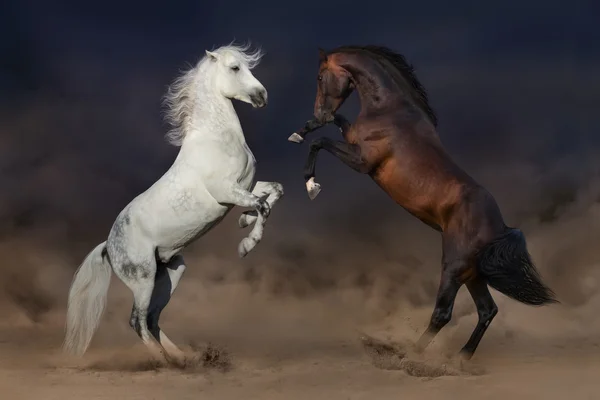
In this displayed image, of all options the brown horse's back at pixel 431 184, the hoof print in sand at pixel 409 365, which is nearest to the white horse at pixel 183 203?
the brown horse's back at pixel 431 184

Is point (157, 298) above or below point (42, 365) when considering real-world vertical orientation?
above

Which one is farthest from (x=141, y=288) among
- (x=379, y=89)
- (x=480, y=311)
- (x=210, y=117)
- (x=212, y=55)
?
(x=480, y=311)

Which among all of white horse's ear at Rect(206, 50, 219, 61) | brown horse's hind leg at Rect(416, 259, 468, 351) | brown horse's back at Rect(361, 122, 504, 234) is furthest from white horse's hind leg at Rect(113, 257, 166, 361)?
brown horse's hind leg at Rect(416, 259, 468, 351)

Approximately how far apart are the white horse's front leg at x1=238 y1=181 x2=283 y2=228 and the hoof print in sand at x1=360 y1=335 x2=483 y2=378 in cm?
160

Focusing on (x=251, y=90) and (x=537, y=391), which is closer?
(x=537, y=391)

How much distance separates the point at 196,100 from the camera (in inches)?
282

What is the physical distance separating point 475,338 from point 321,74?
266 centimetres

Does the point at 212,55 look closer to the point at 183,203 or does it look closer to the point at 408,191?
the point at 183,203

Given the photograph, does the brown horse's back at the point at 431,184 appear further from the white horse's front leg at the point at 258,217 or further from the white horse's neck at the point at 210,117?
the white horse's neck at the point at 210,117

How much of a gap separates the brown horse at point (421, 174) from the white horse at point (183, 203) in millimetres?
579

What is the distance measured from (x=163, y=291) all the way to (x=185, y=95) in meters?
1.76

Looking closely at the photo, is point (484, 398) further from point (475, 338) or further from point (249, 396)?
point (249, 396)

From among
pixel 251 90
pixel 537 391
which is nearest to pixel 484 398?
pixel 537 391

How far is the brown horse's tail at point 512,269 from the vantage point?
21.2ft
